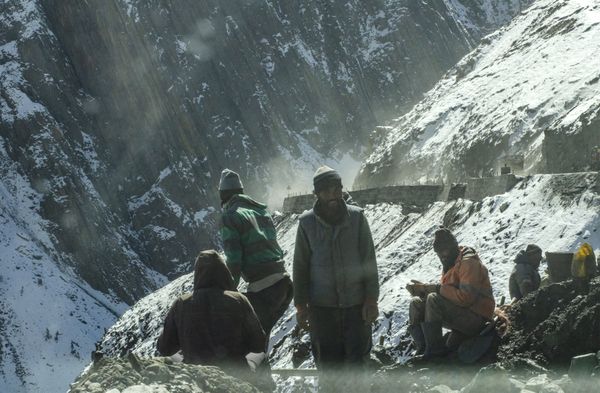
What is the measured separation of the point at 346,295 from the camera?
8.05 m

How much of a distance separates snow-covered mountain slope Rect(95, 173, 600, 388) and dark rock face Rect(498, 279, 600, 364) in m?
3.28

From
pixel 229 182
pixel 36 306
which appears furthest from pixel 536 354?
pixel 36 306

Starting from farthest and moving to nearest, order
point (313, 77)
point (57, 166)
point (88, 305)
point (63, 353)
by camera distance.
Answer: point (313, 77) < point (57, 166) < point (88, 305) < point (63, 353)

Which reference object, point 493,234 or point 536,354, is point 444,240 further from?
point 493,234

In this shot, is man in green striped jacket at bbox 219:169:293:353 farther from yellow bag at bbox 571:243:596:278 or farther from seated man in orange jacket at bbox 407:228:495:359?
yellow bag at bbox 571:243:596:278

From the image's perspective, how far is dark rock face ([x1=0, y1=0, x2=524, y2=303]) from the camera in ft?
559

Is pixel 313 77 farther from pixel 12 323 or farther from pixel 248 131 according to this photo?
pixel 12 323

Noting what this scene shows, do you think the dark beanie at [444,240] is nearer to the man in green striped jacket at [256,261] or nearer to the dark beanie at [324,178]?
the man in green striped jacket at [256,261]

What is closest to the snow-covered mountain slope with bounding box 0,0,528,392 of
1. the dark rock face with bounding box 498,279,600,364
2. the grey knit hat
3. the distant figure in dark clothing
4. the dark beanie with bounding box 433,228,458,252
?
the distant figure in dark clothing

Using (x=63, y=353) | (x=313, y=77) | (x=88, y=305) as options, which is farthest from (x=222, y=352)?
(x=313, y=77)

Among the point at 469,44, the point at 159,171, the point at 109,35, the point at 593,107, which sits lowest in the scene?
the point at 593,107

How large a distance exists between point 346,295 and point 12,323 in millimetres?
134160

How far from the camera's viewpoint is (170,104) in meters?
176

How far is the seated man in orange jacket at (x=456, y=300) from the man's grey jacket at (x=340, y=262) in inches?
72.5
